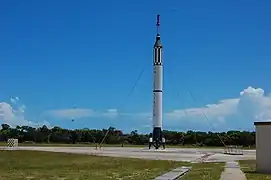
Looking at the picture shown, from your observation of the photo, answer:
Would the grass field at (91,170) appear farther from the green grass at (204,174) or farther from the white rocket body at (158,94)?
the white rocket body at (158,94)

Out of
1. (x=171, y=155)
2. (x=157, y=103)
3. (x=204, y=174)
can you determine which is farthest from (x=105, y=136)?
(x=204, y=174)

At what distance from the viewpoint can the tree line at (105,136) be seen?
112 meters

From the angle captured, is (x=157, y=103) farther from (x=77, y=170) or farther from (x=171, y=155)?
(x=77, y=170)

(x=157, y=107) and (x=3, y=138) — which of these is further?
(x=3, y=138)

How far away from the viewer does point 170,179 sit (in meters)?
21.6

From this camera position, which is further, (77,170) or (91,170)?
(91,170)

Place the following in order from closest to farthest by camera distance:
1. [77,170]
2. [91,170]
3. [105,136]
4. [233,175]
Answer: [233,175] < [77,170] < [91,170] < [105,136]

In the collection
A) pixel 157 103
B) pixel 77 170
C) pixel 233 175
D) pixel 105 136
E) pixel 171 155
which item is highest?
pixel 157 103

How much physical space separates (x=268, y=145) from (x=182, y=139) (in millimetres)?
92673

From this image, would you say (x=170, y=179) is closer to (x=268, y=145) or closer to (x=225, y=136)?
A: (x=268, y=145)

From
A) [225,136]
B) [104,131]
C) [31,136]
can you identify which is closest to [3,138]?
[31,136]

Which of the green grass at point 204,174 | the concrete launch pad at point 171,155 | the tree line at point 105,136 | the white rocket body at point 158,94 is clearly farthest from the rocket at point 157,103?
the green grass at point 204,174

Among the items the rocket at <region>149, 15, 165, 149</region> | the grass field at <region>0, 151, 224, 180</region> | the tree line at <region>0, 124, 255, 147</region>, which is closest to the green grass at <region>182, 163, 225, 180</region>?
the grass field at <region>0, 151, 224, 180</region>

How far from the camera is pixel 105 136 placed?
4476 inches
